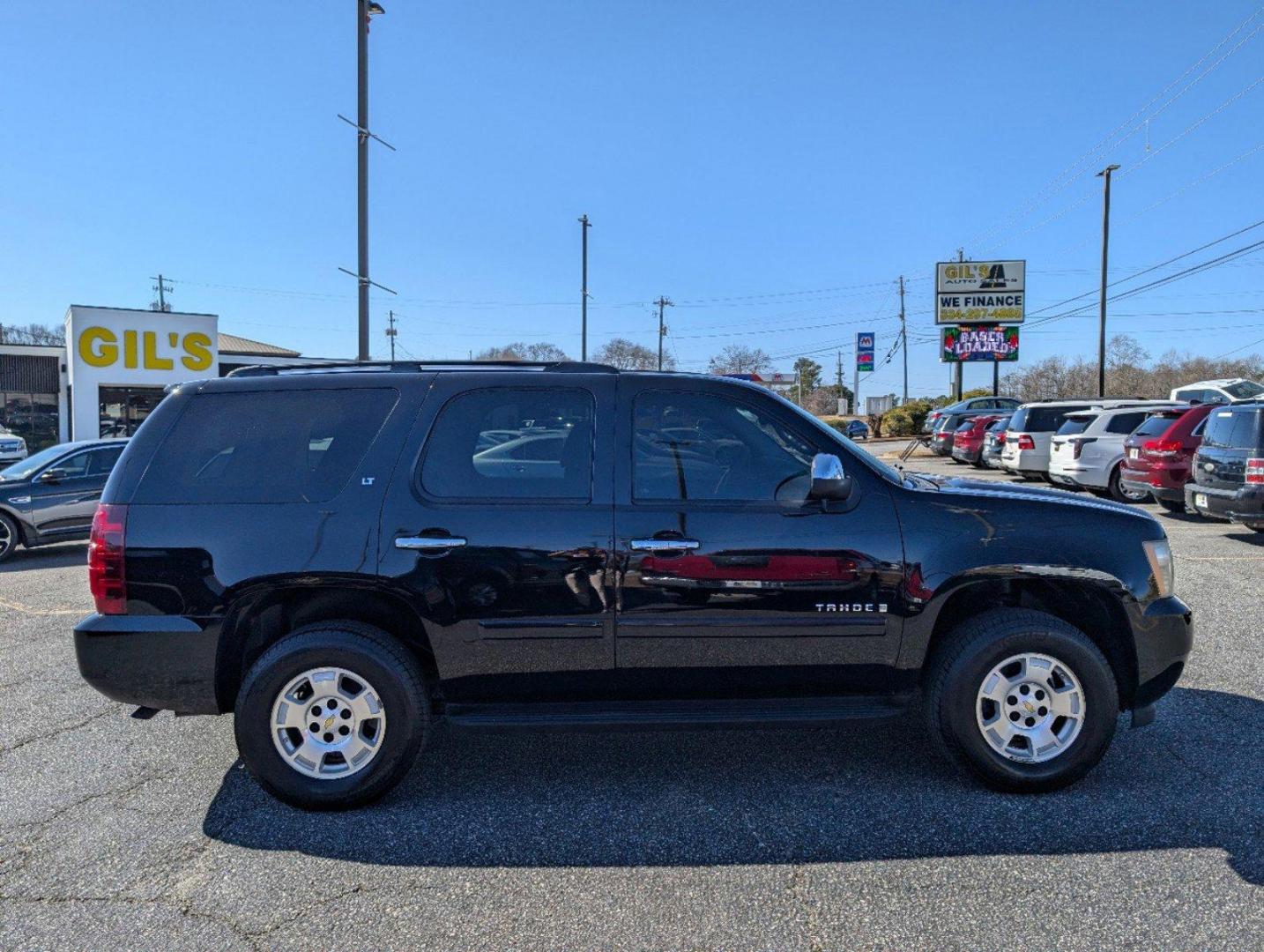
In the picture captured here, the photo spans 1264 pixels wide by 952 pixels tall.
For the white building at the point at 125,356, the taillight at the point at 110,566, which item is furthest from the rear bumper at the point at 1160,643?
the white building at the point at 125,356

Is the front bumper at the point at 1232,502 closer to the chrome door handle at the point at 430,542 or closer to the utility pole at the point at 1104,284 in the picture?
the chrome door handle at the point at 430,542

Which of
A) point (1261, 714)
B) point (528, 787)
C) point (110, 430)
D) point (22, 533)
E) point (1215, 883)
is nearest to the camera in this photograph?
point (1215, 883)

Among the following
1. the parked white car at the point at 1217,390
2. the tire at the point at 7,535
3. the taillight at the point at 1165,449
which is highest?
the parked white car at the point at 1217,390

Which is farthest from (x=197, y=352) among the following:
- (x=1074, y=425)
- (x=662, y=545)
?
(x=662, y=545)

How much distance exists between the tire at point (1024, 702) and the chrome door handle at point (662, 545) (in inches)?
48.4

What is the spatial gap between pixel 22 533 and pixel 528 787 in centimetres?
1019

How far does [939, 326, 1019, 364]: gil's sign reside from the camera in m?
39.5

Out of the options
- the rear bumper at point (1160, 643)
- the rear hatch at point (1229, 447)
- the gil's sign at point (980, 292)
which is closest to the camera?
the rear bumper at point (1160, 643)

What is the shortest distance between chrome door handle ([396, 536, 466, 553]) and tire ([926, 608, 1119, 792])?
215 centimetres

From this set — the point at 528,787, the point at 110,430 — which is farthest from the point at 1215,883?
the point at 110,430

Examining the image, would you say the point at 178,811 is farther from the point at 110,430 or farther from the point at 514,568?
the point at 110,430

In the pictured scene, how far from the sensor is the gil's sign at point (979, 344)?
3950cm

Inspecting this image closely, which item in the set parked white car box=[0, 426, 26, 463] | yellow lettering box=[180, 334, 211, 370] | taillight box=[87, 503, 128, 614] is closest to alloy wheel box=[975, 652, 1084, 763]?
taillight box=[87, 503, 128, 614]

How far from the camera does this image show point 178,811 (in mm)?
3758
